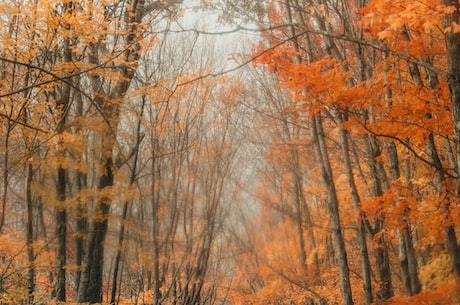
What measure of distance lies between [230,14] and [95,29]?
288 cm

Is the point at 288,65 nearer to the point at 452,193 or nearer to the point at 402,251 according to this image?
the point at 452,193

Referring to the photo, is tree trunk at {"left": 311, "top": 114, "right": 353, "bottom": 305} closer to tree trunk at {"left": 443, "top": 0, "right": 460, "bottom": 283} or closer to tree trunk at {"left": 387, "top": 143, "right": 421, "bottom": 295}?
tree trunk at {"left": 387, "top": 143, "right": 421, "bottom": 295}

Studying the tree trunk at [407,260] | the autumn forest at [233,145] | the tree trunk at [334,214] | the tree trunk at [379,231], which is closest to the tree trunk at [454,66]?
the autumn forest at [233,145]

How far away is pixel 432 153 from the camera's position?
235 inches

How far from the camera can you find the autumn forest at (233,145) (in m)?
5.80

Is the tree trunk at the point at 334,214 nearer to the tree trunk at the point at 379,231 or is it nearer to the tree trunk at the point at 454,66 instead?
the tree trunk at the point at 379,231

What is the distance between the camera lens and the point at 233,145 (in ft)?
43.6

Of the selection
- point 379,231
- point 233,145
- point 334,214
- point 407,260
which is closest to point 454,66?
point 334,214

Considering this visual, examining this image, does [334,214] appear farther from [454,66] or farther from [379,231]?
[454,66]

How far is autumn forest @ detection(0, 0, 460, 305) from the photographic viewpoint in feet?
19.0

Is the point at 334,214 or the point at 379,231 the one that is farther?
the point at 379,231

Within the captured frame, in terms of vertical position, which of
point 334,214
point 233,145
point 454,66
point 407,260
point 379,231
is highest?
point 233,145

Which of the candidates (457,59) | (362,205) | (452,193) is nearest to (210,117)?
(362,205)

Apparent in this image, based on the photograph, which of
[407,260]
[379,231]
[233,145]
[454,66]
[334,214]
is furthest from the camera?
[233,145]
